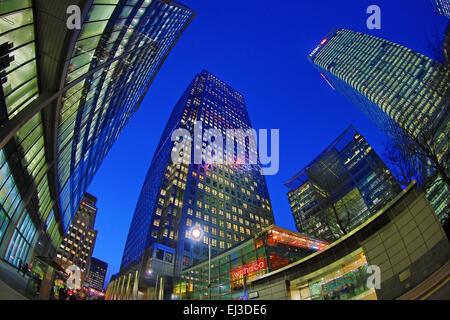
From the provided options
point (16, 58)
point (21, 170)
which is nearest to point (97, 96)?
point (21, 170)

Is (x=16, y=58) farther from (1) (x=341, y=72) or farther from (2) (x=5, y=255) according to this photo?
(1) (x=341, y=72)

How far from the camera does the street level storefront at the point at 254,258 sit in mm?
28969

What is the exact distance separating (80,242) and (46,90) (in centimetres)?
15789

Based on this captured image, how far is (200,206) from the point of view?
7144 cm

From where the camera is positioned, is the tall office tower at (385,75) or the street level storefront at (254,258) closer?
the street level storefront at (254,258)

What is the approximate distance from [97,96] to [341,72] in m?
153

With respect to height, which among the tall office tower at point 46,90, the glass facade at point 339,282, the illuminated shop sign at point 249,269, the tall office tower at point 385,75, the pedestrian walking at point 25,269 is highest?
the tall office tower at point 385,75

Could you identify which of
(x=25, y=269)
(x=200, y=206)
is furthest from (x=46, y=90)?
(x=200, y=206)

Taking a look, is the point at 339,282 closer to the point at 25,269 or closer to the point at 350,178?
the point at 25,269

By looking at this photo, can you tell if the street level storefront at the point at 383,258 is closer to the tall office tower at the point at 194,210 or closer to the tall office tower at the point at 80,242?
the tall office tower at the point at 194,210

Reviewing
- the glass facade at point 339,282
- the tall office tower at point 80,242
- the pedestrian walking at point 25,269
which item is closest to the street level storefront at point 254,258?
the glass facade at point 339,282

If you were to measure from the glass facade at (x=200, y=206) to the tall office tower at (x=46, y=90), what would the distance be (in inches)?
1154

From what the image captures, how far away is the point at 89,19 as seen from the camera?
14.9m

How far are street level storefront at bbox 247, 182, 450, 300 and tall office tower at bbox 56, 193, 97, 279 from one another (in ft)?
447
